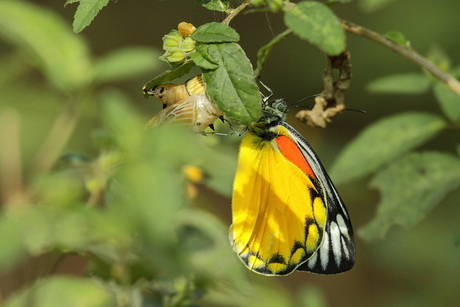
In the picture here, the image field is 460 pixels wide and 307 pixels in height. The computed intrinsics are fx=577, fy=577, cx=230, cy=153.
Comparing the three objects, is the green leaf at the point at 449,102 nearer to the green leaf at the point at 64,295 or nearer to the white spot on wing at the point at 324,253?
the white spot on wing at the point at 324,253

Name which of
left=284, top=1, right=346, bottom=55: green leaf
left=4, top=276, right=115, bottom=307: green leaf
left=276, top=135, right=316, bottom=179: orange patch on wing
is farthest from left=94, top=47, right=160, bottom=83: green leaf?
left=284, top=1, right=346, bottom=55: green leaf

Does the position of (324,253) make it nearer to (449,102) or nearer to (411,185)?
(411,185)

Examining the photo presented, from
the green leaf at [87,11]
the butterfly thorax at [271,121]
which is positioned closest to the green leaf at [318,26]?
the green leaf at [87,11]

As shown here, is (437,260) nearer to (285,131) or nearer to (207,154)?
(285,131)

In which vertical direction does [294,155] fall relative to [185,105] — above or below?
below

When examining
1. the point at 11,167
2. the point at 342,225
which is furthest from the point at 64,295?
the point at 342,225

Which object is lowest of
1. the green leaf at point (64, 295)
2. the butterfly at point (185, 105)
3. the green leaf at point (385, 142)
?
the green leaf at point (64, 295)
